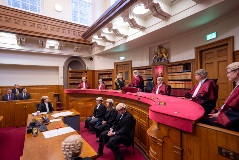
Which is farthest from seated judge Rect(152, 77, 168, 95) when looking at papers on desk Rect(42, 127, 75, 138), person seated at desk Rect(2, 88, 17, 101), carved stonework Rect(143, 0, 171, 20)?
person seated at desk Rect(2, 88, 17, 101)

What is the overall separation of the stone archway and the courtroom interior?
60mm

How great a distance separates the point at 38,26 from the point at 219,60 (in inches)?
301

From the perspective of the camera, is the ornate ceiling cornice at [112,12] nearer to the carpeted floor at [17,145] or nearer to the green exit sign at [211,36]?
the green exit sign at [211,36]

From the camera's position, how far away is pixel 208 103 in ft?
7.78

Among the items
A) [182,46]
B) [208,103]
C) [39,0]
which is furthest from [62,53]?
[208,103]

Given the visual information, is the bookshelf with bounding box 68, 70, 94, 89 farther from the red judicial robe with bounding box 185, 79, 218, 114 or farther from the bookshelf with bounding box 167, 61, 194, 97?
the red judicial robe with bounding box 185, 79, 218, 114

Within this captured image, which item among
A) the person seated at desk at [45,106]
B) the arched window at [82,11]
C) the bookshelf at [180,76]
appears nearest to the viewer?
the person seated at desk at [45,106]

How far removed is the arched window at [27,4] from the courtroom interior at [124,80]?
0.04 m

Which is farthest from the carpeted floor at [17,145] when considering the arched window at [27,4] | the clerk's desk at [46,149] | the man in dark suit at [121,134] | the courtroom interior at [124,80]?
the arched window at [27,4]

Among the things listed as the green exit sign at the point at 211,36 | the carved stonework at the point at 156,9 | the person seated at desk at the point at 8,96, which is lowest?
the person seated at desk at the point at 8,96

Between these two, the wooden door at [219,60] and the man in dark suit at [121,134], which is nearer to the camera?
the man in dark suit at [121,134]

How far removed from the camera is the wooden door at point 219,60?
412 centimetres

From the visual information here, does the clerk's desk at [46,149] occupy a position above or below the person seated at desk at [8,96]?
below

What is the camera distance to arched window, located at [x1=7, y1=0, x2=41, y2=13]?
24.6 feet
